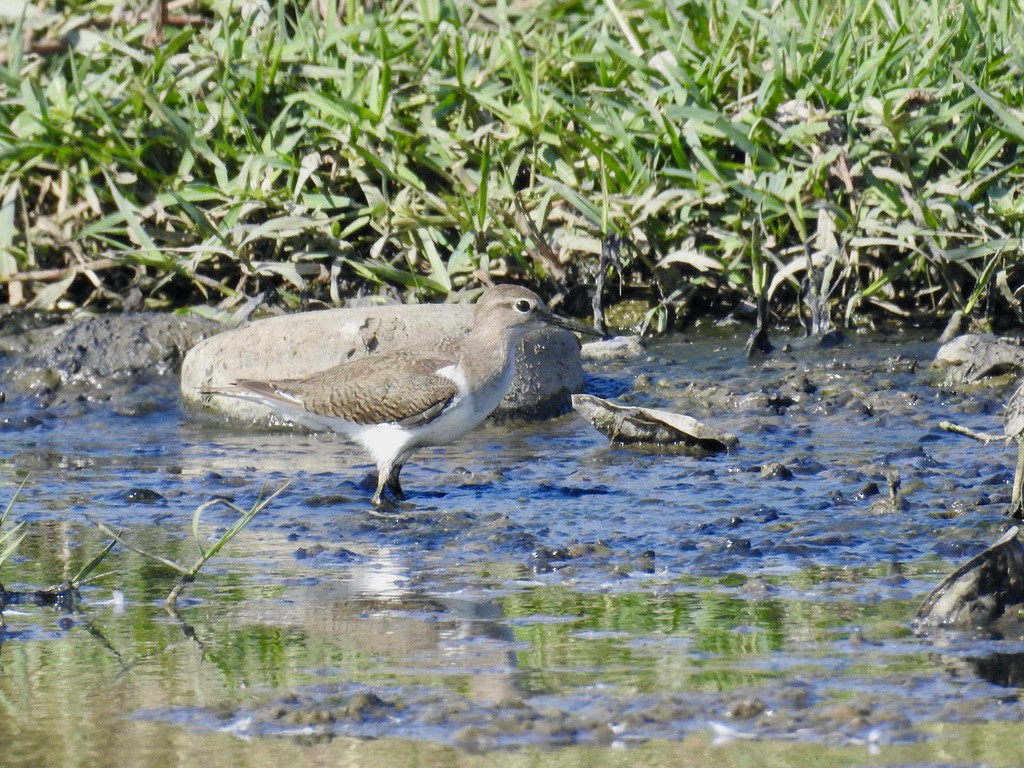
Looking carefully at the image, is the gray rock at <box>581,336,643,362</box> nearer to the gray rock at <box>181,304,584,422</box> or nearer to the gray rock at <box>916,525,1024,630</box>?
the gray rock at <box>181,304,584,422</box>

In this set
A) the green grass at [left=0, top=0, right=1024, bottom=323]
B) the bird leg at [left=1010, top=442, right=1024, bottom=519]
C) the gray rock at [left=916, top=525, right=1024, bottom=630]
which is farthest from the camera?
the green grass at [left=0, top=0, right=1024, bottom=323]

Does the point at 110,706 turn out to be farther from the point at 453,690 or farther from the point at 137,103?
the point at 137,103

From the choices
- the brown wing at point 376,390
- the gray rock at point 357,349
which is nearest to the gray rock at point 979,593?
the brown wing at point 376,390

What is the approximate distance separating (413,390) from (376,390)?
17 cm

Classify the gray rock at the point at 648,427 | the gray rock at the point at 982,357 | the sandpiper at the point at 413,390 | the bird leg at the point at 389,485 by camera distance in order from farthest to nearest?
the gray rock at the point at 982,357
the gray rock at the point at 648,427
the sandpiper at the point at 413,390
the bird leg at the point at 389,485

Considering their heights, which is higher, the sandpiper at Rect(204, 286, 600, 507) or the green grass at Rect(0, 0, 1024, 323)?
the green grass at Rect(0, 0, 1024, 323)

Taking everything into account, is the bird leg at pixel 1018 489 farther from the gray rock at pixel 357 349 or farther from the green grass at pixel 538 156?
the gray rock at pixel 357 349

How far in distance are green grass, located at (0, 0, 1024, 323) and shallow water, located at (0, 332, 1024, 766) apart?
74 centimetres

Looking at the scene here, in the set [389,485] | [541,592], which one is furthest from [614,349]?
[541,592]

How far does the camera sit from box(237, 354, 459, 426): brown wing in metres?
6.27

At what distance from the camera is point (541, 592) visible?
4488 millimetres

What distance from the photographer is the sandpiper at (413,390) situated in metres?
6.26

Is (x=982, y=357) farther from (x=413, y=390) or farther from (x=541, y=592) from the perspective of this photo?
(x=541, y=592)

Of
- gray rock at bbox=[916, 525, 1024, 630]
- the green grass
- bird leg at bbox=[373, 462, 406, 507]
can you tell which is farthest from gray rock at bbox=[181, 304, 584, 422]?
gray rock at bbox=[916, 525, 1024, 630]
